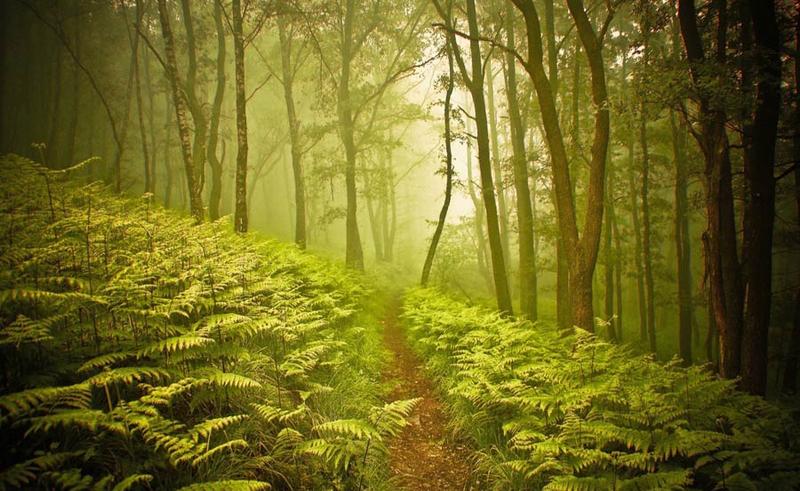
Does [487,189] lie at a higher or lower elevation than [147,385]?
higher

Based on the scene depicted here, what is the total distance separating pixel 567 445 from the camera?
14.1ft

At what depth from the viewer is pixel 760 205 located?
23.1ft

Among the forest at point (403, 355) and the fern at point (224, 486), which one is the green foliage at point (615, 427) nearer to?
the forest at point (403, 355)

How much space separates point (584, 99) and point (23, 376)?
18925 millimetres

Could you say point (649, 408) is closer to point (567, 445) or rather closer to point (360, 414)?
point (567, 445)

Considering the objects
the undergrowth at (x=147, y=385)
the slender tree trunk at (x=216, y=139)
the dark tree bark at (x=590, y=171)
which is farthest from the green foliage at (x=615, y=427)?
the slender tree trunk at (x=216, y=139)

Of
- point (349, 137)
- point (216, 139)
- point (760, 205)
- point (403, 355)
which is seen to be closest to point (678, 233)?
point (760, 205)

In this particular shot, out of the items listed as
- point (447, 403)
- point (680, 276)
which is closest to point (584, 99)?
point (680, 276)

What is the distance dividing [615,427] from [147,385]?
4.71 m

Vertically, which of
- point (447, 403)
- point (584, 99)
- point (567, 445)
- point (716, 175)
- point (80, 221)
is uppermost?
point (584, 99)

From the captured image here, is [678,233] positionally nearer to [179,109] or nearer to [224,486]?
[224,486]

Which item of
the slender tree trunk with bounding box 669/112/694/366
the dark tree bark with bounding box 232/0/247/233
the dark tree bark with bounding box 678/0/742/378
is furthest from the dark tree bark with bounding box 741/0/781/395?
the dark tree bark with bounding box 232/0/247/233

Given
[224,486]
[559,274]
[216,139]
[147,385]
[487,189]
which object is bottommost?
[224,486]

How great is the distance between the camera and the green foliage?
3.56m
